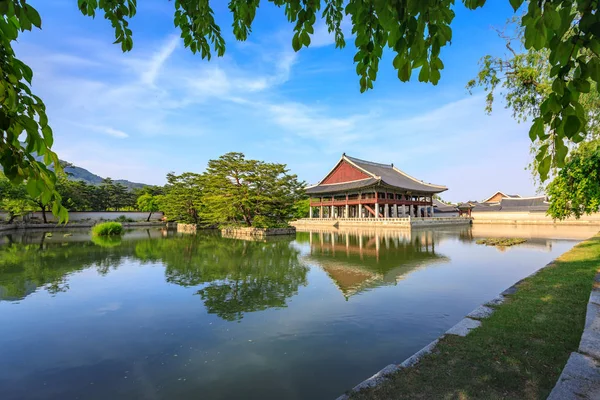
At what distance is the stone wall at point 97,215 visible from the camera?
39.9 meters

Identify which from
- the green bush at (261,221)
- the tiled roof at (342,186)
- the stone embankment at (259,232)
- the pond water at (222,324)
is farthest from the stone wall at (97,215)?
the pond water at (222,324)

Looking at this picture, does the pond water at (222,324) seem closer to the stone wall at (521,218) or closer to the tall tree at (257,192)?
the tall tree at (257,192)

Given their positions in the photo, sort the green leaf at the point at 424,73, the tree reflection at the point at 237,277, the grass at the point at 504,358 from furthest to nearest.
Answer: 1. the tree reflection at the point at 237,277
2. the grass at the point at 504,358
3. the green leaf at the point at 424,73

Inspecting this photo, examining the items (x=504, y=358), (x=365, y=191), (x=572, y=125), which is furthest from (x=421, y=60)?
(x=365, y=191)

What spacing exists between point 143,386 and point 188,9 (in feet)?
13.0

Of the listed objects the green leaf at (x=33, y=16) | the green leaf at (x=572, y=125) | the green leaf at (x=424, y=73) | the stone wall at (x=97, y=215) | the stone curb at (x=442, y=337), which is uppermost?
the green leaf at (x=33, y=16)

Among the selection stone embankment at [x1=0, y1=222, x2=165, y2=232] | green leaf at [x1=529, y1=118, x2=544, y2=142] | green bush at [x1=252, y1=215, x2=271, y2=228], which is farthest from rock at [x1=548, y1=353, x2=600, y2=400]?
stone embankment at [x1=0, y1=222, x2=165, y2=232]

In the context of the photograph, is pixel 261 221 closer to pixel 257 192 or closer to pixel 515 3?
pixel 257 192

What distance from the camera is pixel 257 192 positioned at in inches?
987

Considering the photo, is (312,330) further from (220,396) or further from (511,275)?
(511,275)

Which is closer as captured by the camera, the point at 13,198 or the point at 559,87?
the point at 559,87

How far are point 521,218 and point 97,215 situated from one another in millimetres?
59213

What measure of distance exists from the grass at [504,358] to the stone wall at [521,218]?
38.4m

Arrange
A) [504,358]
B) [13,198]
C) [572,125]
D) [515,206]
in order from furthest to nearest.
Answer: [515,206], [13,198], [504,358], [572,125]
